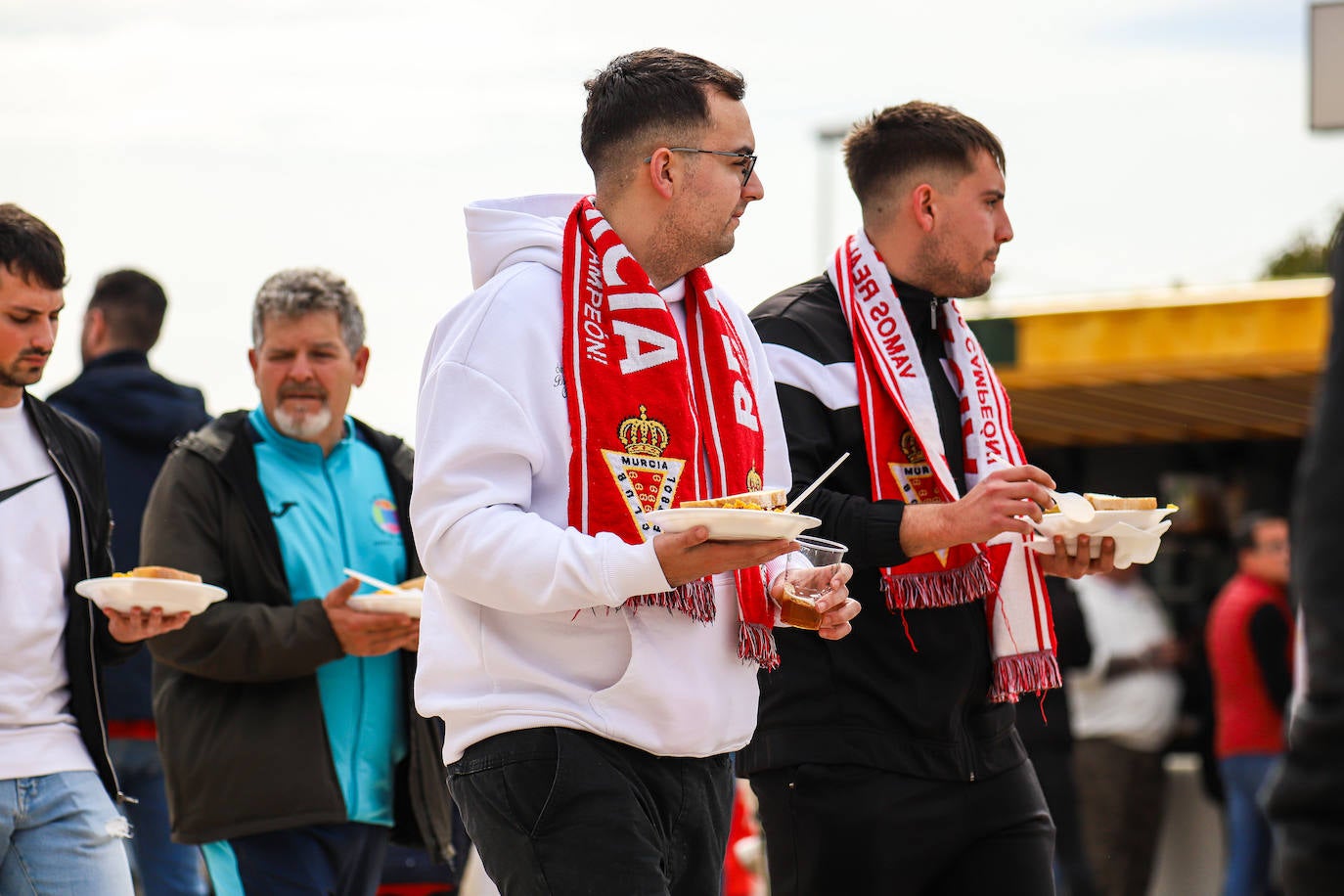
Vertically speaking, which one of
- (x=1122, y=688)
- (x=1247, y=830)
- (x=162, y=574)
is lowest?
(x=1247, y=830)

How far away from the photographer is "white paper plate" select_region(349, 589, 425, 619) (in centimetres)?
466

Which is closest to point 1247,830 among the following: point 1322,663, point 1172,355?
point 1172,355

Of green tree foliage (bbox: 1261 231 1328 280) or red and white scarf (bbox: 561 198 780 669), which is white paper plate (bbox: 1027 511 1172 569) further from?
green tree foliage (bbox: 1261 231 1328 280)

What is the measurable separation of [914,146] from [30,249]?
228 cm

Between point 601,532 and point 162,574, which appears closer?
point 601,532

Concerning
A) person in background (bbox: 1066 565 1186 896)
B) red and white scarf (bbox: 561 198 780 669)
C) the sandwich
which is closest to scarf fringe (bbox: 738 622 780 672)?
red and white scarf (bbox: 561 198 780 669)

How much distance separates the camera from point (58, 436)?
452 centimetres

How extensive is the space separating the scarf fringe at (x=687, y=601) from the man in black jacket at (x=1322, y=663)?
4.78 feet

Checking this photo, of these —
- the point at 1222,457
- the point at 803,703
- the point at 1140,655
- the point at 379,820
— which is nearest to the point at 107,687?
the point at 379,820

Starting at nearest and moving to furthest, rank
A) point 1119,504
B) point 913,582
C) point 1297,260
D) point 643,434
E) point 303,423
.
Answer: point 643,434 < point 913,582 < point 1119,504 < point 303,423 < point 1297,260

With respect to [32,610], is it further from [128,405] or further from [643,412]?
[128,405]

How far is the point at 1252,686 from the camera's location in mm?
9383

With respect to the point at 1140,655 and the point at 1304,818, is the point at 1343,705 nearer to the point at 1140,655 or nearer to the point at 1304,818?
the point at 1304,818

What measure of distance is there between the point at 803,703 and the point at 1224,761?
610 centimetres
